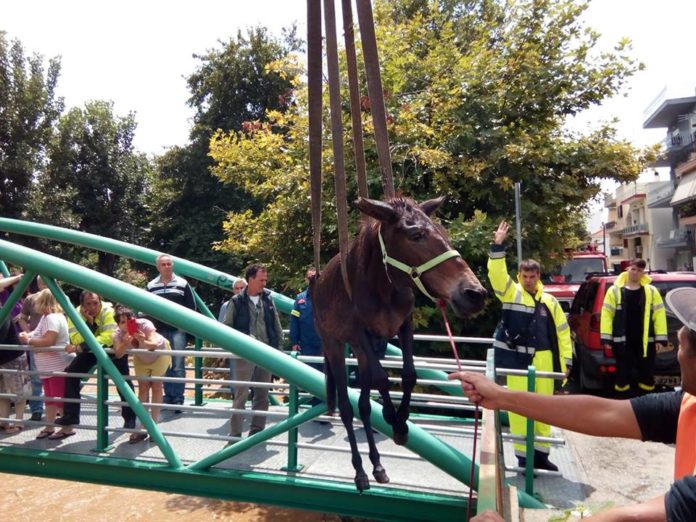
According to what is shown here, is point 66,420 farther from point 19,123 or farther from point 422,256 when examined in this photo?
point 19,123

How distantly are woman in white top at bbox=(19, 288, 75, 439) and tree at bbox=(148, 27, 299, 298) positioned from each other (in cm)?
1378

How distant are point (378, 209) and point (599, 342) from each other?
232 inches

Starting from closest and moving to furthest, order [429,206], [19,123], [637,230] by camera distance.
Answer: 1. [429,206]
2. [19,123]
3. [637,230]

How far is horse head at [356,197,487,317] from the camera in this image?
1710 millimetres

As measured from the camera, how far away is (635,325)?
5883 mm

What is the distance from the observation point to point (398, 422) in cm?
227

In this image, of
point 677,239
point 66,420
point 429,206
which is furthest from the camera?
point 677,239

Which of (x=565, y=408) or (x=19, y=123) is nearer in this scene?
(x=565, y=408)

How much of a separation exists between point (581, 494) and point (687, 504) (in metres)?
Answer: 3.12

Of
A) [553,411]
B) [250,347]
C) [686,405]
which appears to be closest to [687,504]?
[686,405]

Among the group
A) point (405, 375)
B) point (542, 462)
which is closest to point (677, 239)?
point (542, 462)

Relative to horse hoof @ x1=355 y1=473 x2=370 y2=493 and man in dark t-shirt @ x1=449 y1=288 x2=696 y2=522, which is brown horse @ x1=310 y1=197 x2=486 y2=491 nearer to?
horse hoof @ x1=355 y1=473 x2=370 y2=493

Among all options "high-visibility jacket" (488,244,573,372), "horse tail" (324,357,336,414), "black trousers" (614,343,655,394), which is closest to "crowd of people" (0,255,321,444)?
"horse tail" (324,357,336,414)

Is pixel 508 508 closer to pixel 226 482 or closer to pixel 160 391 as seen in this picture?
pixel 226 482
